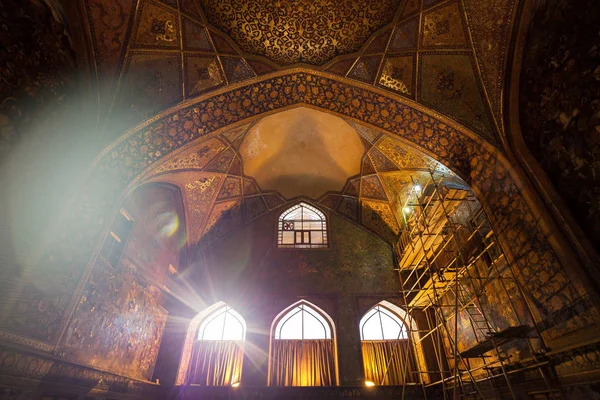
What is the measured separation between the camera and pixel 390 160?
8383 mm

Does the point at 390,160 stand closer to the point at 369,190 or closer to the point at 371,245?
the point at 369,190

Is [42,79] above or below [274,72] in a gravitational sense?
below

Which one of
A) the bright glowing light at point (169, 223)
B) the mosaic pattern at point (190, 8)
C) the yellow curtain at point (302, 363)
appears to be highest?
the mosaic pattern at point (190, 8)

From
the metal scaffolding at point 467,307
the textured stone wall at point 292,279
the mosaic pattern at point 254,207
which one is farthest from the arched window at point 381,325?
the mosaic pattern at point 254,207

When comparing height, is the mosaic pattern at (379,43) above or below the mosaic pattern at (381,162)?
above

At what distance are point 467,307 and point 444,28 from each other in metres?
5.97

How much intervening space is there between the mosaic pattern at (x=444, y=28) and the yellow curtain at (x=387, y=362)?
6.96 m

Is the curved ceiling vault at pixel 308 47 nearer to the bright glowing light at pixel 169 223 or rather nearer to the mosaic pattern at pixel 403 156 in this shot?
the mosaic pattern at pixel 403 156

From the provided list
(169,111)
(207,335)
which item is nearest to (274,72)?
(169,111)

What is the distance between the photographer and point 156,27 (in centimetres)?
613

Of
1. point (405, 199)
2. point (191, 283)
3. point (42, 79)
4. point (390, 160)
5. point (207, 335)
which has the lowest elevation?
point (207, 335)

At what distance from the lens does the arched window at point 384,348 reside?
7762 mm

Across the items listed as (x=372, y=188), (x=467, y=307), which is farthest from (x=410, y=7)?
(x=467, y=307)

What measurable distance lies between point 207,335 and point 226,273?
1739 millimetres
